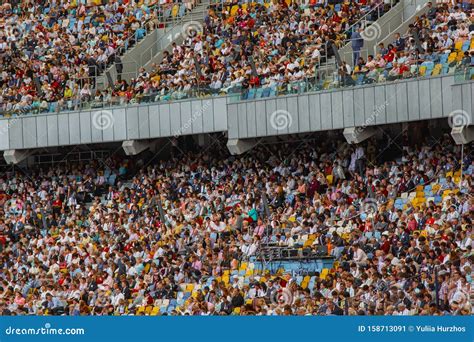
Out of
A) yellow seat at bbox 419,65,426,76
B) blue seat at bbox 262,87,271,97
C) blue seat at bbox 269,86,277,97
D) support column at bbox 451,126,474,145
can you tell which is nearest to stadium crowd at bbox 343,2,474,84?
yellow seat at bbox 419,65,426,76

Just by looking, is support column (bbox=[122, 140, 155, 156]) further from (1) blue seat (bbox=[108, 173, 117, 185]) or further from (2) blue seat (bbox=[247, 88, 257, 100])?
(2) blue seat (bbox=[247, 88, 257, 100])

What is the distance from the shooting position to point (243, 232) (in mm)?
42000

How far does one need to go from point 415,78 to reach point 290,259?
6.20 meters

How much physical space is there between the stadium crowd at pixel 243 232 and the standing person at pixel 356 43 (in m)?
2.79

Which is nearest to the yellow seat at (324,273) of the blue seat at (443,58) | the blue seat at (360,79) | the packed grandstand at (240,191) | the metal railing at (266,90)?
the packed grandstand at (240,191)

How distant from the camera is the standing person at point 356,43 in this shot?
147ft

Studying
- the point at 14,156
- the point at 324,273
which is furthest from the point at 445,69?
the point at 14,156

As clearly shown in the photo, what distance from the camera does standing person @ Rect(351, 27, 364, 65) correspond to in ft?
147

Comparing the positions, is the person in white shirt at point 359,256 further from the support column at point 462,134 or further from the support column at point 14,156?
the support column at point 14,156

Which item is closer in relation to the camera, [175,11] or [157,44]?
[157,44]

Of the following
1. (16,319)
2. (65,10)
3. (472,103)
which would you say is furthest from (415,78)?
(65,10)

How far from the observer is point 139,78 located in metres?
50.1

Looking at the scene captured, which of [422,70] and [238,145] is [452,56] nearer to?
[422,70]

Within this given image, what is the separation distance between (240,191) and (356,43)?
19.2 feet
